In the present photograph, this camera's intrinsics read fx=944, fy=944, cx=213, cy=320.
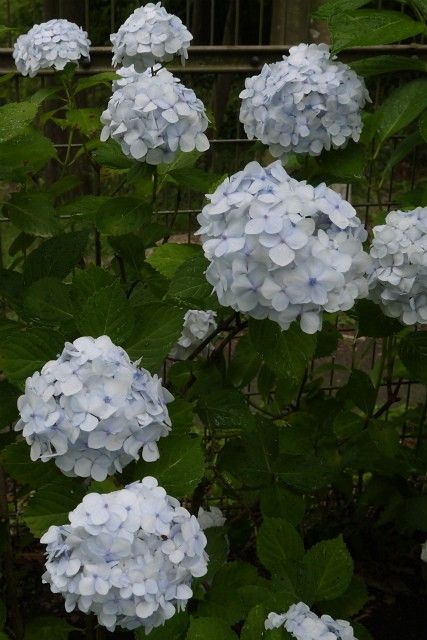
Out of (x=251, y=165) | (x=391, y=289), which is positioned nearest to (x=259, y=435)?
(x=391, y=289)

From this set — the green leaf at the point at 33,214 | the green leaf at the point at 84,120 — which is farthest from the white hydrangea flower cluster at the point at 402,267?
the green leaf at the point at 84,120

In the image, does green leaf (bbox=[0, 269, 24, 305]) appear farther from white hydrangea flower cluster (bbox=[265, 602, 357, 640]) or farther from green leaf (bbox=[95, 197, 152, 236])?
white hydrangea flower cluster (bbox=[265, 602, 357, 640])

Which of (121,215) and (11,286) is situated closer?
(11,286)

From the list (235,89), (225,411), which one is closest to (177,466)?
(225,411)

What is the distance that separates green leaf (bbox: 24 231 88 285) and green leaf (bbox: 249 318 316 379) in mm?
493

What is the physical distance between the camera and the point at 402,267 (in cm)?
155

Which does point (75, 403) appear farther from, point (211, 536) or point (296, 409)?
point (296, 409)

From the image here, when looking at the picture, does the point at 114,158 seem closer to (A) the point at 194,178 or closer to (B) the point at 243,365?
(A) the point at 194,178

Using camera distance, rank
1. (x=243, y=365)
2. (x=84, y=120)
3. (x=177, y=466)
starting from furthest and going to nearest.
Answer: (x=243, y=365) < (x=84, y=120) < (x=177, y=466)

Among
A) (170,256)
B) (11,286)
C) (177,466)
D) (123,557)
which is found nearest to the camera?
(123,557)

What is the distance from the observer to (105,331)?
1390 mm

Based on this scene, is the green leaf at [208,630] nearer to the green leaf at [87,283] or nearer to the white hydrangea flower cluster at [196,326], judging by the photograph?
the green leaf at [87,283]

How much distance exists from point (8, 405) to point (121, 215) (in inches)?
19.4

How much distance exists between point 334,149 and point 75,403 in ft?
2.95
